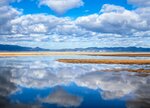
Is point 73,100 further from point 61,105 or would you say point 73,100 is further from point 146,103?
point 146,103

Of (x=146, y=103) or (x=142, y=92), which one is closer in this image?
Answer: (x=146, y=103)

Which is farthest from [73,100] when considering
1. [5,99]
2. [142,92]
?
[142,92]

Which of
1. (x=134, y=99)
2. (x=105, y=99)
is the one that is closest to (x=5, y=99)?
(x=105, y=99)

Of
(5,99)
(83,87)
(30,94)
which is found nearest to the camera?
(5,99)

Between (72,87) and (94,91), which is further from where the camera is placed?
(72,87)

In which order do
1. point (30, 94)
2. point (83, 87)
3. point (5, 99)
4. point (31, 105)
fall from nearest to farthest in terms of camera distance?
point (31, 105) < point (5, 99) < point (30, 94) < point (83, 87)

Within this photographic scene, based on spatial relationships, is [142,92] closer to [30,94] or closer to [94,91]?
[94,91]

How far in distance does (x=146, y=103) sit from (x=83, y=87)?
8.16m

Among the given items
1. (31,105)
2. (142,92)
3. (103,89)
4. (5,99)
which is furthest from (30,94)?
(142,92)

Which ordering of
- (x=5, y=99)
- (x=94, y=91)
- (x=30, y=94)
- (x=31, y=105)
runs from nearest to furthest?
1. (x=31, y=105)
2. (x=5, y=99)
3. (x=30, y=94)
4. (x=94, y=91)

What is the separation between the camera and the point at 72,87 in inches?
942

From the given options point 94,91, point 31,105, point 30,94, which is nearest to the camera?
point 31,105

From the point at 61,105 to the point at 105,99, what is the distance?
338 centimetres

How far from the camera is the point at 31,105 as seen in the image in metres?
15.9
